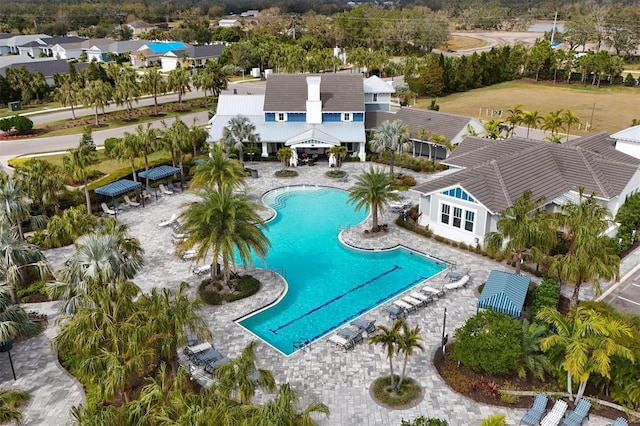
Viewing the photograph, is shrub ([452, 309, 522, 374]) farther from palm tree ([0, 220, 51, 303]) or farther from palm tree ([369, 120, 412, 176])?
palm tree ([369, 120, 412, 176])

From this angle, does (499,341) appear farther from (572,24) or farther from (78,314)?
(572,24)

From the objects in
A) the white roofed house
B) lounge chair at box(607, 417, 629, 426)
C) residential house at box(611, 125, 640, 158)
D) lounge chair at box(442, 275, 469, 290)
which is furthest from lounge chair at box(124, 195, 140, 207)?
residential house at box(611, 125, 640, 158)

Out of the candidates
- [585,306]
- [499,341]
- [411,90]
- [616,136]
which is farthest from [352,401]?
[411,90]

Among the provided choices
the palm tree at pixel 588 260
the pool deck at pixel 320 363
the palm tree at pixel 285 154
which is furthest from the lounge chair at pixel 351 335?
the palm tree at pixel 285 154

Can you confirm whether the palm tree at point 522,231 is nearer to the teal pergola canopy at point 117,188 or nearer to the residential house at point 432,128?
the residential house at point 432,128

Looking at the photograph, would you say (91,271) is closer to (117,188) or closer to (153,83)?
(117,188)

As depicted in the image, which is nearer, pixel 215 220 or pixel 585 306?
pixel 585 306

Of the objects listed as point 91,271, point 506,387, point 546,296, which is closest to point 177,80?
point 91,271
